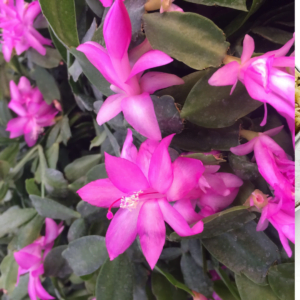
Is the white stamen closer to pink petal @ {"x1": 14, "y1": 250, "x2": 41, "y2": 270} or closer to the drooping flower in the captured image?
the drooping flower

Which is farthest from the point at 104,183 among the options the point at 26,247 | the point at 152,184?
the point at 26,247

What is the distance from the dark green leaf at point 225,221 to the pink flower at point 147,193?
4 centimetres

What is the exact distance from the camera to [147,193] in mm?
301

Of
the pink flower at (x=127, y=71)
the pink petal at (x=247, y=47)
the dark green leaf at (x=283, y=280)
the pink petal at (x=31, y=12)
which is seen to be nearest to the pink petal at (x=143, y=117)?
the pink flower at (x=127, y=71)

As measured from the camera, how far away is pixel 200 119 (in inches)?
12.0

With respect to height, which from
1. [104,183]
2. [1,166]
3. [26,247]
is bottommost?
[26,247]

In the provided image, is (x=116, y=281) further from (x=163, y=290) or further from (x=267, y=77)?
(x=267, y=77)

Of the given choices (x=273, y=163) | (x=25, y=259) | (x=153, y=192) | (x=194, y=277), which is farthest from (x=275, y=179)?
(x=25, y=259)

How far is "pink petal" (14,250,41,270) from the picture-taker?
51 centimetres

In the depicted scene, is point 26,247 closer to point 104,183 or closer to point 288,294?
point 104,183

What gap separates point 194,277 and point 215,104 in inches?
11.6

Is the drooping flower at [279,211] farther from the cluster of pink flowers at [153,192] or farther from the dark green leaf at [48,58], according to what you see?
the dark green leaf at [48,58]

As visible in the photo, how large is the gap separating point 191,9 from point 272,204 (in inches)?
9.5

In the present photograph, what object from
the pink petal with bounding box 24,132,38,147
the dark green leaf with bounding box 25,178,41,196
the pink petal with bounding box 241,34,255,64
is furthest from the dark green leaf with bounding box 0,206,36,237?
the pink petal with bounding box 241,34,255,64
